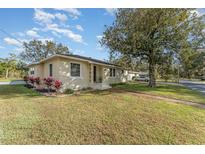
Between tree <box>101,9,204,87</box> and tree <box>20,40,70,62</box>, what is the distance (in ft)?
84.0

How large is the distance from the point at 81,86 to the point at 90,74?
1681mm

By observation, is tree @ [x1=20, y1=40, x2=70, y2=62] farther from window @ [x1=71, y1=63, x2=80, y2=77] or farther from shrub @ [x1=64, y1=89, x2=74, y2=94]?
shrub @ [x1=64, y1=89, x2=74, y2=94]

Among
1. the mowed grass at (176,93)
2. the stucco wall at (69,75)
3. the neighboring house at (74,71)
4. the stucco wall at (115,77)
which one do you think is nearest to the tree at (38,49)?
the neighboring house at (74,71)

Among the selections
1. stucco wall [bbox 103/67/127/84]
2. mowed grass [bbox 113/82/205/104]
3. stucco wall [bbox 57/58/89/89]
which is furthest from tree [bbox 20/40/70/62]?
mowed grass [bbox 113/82/205/104]

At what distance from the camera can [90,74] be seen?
582 inches

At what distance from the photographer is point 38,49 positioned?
123ft

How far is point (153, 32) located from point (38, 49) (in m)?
31.6

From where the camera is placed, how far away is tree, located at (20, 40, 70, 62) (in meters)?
37.2

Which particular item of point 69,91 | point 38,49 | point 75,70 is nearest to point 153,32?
point 75,70

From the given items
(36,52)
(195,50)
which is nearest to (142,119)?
(195,50)

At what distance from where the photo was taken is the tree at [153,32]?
13.1m

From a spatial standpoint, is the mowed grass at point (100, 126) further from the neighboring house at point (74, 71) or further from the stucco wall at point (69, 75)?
the neighboring house at point (74, 71)
